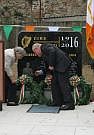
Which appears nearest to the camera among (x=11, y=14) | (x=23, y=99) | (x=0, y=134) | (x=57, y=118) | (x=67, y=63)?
(x=0, y=134)

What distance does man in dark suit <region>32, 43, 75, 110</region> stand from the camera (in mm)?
12031

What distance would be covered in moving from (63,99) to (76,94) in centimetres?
60

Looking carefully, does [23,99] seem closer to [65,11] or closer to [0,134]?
[0,134]

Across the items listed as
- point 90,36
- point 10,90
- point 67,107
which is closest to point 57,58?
point 90,36

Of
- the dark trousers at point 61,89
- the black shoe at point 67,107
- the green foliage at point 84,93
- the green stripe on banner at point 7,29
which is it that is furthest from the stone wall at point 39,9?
the black shoe at point 67,107

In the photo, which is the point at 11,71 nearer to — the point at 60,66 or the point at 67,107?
the point at 60,66

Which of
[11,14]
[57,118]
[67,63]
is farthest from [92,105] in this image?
[11,14]

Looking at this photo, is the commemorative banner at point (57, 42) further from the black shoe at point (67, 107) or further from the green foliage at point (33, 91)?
the black shoe at point (67, 107)

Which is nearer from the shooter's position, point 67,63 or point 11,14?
point 67,63

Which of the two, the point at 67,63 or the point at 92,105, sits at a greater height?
the point at 67,63

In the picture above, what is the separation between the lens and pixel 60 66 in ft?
39.8

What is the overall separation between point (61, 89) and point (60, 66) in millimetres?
556

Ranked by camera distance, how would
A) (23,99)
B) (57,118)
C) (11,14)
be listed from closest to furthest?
(57,118)
(23,99)
(11,14)

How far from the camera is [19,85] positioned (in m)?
13.1
